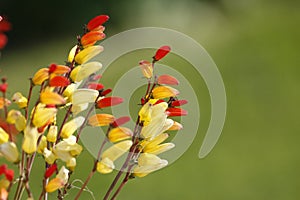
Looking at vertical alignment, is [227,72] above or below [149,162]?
above

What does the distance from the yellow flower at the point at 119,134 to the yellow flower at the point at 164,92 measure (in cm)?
4

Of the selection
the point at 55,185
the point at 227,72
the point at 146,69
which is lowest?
the point at 55,185

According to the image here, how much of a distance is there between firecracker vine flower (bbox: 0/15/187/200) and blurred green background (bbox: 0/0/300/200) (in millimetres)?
1431

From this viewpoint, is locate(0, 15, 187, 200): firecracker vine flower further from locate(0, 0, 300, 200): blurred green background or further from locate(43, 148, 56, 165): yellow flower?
locate(0, 0, 300, 200): blurred green background

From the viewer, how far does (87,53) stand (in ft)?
2.01

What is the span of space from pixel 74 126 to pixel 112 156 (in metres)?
0.04

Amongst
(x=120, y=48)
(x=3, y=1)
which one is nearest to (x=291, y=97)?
(x=120, y=48)

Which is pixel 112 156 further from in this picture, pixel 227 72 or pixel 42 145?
pixel 227 72

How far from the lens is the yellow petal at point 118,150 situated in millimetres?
586

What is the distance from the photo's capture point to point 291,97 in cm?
257

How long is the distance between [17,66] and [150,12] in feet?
2.22

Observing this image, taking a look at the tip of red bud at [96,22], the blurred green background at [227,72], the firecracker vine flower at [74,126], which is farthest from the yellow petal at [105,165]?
the blurred green background at [227,72]

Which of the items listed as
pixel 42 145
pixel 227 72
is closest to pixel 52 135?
pixel 42 145

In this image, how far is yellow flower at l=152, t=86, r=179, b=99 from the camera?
598 millimetres
